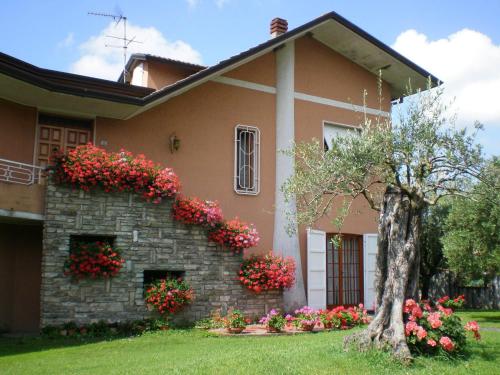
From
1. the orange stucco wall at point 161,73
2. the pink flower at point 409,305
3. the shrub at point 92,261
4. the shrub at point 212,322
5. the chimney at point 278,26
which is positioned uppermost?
the chimney at point 278,26

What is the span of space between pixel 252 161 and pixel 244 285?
350 centimetres

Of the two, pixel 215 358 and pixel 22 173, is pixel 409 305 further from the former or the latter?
pixel 22 173

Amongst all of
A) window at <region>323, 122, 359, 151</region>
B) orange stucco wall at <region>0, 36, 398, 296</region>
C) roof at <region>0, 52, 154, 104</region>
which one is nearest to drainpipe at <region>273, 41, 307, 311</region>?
orange stucco wall at <region>0, 36, 398, 296</region>

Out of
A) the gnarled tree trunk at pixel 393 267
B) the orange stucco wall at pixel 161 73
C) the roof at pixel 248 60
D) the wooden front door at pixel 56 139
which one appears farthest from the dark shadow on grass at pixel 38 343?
the orange stucco wall at pixel 161 73

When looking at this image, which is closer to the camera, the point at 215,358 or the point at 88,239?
the point at 215,358

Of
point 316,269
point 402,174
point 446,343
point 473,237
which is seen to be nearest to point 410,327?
point 446,343

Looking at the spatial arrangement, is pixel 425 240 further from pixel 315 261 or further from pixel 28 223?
pixel 28 223

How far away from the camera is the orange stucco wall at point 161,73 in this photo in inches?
577

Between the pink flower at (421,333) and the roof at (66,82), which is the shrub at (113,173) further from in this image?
the pink flower at (421,333)

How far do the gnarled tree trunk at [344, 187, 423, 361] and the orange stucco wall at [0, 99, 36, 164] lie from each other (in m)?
7.56

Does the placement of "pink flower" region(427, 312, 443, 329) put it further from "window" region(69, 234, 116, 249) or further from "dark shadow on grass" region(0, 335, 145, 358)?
"window" region(69, 234, 116, 249)

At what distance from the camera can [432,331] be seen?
8.21 meters

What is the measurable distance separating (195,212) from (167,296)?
1866mm

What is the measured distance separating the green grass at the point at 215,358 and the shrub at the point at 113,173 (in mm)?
2980
